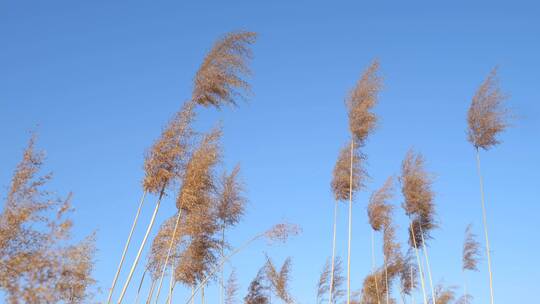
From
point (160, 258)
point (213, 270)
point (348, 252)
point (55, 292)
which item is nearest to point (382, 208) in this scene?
point (348, 252)

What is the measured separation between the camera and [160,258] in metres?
8.93

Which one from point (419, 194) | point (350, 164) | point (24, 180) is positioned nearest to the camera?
point (24, 180)

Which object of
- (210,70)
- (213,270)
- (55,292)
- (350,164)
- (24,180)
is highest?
(350,164)

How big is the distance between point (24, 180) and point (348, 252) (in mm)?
6512

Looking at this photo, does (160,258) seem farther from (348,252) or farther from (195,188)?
(348,252)

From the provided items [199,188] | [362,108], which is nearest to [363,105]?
[362,108]

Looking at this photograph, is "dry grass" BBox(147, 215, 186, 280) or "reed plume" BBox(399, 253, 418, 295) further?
"reed plume" BBox(399, 253, 418, 295)

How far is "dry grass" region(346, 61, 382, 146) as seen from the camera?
1111cm

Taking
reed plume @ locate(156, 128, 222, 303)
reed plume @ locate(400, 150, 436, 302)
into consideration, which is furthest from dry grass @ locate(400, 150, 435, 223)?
reed plume @ locate(156, 128, 222, 303)

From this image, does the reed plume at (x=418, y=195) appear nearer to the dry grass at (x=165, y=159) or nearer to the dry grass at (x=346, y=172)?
the dry grass at (x=346, y=172)

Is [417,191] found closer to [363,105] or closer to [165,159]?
[363,105]

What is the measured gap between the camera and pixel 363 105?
11.1 metres

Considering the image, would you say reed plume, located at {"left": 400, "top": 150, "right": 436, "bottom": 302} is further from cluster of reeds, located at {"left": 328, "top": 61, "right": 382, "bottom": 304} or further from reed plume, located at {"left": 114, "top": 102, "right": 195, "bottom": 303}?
reed plume, located at {"left": 114, "top": 102, "right": 195, "bottom": 303}

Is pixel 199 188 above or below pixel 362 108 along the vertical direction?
below
